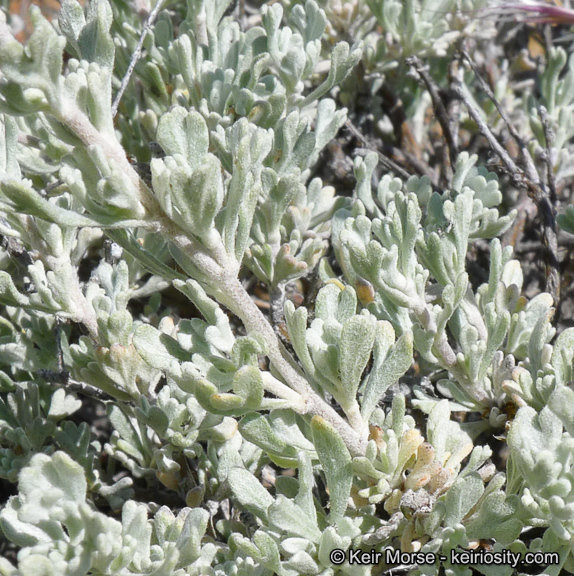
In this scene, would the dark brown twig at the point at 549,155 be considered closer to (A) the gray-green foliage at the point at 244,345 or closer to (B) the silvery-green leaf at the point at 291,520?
(A) the gray-green foliage at the point at 244,345

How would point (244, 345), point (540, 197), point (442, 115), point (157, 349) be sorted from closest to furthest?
1. point (244, 345)
2. point (157, 349)
3. point (540, 197)
4. point (442, 115)

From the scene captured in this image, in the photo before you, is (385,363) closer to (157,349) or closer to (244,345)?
(244,345)

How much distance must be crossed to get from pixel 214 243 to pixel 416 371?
873 millimetres

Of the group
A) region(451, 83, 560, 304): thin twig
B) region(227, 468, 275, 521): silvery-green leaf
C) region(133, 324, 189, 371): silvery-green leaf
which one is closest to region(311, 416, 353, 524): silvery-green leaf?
A: region(227, 468, 275, 521): silvery-green leaf

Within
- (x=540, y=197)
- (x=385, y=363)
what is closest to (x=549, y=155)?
(x=540, y=197)

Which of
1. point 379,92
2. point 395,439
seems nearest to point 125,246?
point 395,439

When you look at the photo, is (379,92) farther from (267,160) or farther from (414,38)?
(267,160)

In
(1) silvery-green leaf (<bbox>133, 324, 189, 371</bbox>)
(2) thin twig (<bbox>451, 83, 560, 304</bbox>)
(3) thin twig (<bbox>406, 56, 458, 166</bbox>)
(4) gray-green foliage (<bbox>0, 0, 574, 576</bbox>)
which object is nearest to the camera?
(4) gray-green foliage (<bbox>0, 0, 574, 576</bbox>)

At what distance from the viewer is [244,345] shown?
112 centimetres

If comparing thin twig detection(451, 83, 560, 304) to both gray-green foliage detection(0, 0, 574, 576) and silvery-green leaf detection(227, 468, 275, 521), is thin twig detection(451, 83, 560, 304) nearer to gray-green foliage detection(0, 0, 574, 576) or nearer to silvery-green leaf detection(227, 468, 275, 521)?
gray-green foliage detection(0, 0, 574, 576)

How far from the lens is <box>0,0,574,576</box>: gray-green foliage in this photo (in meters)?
1.09

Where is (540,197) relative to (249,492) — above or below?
above

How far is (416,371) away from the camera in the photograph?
1.83m

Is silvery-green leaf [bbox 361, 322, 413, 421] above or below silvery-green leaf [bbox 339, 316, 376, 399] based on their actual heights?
below
